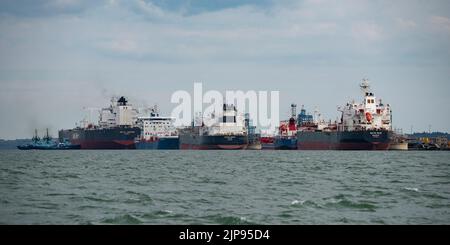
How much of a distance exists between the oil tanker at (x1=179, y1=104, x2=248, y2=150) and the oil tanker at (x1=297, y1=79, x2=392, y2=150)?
14770 millimetres

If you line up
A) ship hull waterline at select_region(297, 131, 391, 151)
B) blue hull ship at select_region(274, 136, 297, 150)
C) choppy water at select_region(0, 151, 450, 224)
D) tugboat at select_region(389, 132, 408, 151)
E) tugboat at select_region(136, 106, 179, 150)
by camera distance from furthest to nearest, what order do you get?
tugboat at select_region(136, 106, 179, 150), blue hull ship at select_region(274, 136, 297, 150), tugboat at select_region(389, 132, 408, 151), ship hull waterline at select_region(297, 131, 391, 151), choppy water at select_region(0, 151, 450, 224)

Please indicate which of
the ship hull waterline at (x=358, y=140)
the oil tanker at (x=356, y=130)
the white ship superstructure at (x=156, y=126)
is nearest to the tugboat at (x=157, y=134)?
the white ship superstructure at (x=156, y=126)

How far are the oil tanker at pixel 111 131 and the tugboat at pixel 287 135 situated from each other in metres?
35.0

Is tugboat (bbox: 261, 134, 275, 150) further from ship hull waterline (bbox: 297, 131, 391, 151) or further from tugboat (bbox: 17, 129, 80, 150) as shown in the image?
tugboat (bbox: 17, 129, 80, 150)

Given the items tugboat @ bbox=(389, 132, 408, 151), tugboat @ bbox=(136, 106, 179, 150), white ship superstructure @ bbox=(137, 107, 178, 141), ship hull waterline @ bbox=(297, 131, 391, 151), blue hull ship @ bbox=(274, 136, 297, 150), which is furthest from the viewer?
white ship superstructure @ bbox=(137, 107, 178, 141)

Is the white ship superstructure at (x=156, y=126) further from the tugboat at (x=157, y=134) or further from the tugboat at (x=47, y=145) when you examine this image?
the tugboat at (x=47, y=145)

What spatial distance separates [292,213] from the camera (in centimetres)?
3088

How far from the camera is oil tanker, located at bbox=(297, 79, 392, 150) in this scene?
133375 millimetres

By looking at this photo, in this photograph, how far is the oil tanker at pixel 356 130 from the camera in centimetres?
13338

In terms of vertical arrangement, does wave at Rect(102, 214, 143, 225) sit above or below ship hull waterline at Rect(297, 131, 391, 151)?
below

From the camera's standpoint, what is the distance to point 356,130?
449 feet

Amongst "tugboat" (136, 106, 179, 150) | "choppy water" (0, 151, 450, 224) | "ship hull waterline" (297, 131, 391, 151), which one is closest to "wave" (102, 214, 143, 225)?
"choppy water" (0, 151, 450, 224)
